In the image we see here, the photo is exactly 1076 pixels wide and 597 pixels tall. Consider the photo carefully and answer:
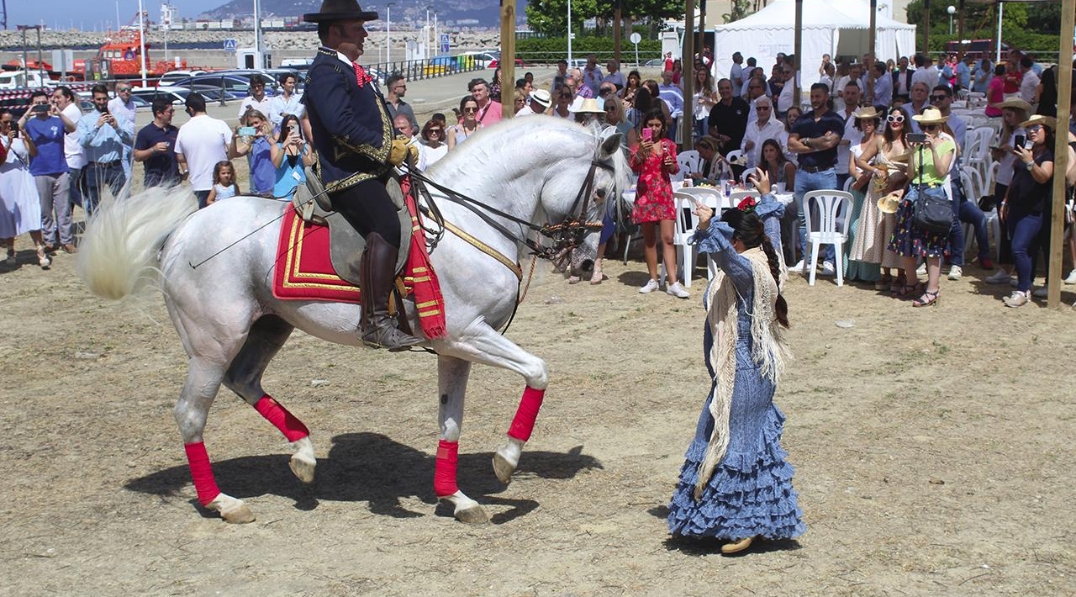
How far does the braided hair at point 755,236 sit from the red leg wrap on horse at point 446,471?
198 cm

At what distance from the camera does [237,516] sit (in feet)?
20.5

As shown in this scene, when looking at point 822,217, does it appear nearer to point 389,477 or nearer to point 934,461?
point 934,461

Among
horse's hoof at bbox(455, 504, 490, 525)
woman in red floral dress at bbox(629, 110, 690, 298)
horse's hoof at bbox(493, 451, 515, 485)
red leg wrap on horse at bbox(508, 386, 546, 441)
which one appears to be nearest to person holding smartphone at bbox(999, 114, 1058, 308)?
woman in red floral dress at bbox(629, 110, 690, 298)

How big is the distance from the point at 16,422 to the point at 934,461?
20.9ft

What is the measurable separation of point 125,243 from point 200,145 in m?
7.49

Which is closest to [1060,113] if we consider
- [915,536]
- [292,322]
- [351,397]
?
[915,536]

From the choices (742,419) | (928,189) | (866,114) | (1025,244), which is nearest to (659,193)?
(866,114)

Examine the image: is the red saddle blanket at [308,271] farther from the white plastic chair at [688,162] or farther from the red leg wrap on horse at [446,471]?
the white plastic chair at [688,162]

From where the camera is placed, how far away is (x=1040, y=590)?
16.9 feet

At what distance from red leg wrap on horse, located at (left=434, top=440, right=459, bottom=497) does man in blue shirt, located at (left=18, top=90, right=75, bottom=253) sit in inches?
406

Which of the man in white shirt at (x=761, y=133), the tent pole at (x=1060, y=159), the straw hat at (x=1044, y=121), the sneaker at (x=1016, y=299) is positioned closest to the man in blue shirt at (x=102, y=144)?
the man in white shirt at (x=761, y=133)

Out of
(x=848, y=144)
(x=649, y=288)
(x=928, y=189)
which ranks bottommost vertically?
(x=649, y=288)

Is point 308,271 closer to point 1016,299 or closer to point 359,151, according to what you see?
point 359,151

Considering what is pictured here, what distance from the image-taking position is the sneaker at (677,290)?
11945 millimetres
